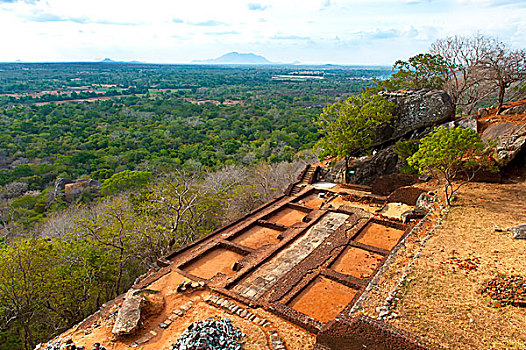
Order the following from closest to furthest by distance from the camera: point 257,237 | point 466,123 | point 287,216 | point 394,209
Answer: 1. point 257,237
2. point 394,209
3. point 287,216
4. point 466,123

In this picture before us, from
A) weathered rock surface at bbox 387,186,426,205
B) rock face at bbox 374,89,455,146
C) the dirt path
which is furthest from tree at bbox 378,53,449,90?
the dirt path

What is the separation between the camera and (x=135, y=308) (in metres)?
8.74

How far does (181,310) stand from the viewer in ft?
30.2

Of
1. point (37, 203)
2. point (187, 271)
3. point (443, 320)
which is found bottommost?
point (37, 203)

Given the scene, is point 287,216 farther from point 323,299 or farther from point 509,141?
point 509,141

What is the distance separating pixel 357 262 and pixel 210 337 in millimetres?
5773

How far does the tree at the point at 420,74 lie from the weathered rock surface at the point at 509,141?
6.31 meters

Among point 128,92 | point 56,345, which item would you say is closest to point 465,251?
point 56,345

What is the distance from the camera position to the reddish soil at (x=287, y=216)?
1513cm

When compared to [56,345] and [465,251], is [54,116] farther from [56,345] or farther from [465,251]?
[465,251]

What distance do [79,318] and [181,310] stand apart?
23.2 ft

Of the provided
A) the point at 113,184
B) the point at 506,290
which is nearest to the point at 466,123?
the point at 506,290

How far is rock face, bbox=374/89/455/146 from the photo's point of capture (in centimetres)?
1828

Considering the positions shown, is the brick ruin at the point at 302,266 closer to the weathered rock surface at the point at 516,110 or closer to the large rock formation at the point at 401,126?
the large rock formation at the point at 401,126
